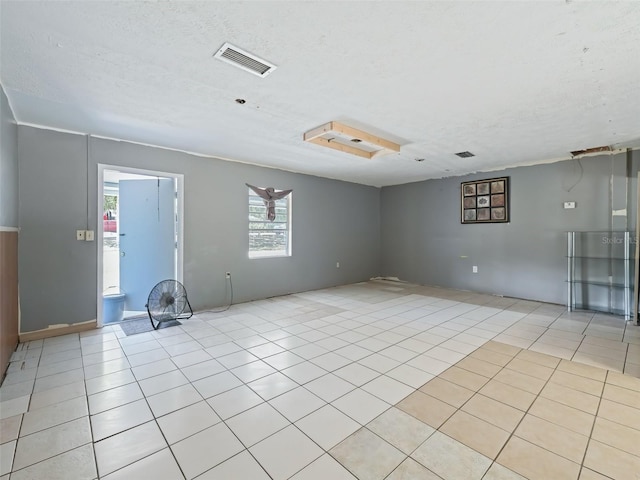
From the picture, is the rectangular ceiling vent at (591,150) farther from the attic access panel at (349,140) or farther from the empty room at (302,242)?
the attic access panel at (349,140)

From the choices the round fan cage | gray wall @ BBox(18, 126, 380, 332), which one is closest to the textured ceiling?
gray wall @ BBox(18, 126, 380, 332)

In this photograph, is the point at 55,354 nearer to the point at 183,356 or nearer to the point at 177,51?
the point at 183,356

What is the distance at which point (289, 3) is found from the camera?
149 cm

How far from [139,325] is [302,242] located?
308 centimetres

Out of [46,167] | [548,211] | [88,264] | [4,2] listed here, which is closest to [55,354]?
[88,264]

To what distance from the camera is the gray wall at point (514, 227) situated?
4.39 metres

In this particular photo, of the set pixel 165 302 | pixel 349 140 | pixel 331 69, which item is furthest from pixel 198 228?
pixel 331 69

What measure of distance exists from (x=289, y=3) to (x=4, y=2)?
1492mm

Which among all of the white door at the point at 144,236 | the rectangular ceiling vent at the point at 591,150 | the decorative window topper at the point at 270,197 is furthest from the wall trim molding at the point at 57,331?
the rectangular ceiling vent at the point at 591,150

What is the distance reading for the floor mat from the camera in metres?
3.56

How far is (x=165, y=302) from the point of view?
3699 millimetres

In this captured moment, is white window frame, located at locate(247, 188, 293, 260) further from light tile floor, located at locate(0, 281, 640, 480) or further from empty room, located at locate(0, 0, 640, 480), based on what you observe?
light tile floor, located at locate(0, 281, 640, 480)

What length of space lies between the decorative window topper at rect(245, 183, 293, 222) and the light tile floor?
2301 mm

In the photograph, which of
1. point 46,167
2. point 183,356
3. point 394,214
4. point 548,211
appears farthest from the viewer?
point 394,214
